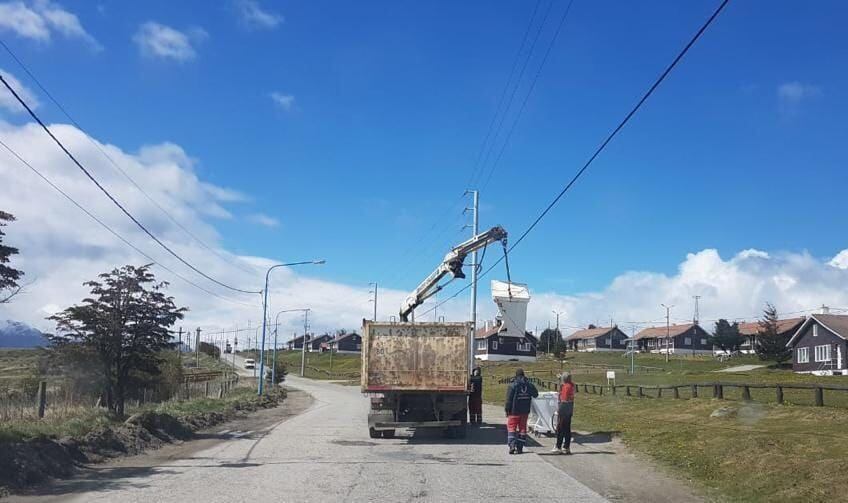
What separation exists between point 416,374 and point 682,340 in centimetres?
11235

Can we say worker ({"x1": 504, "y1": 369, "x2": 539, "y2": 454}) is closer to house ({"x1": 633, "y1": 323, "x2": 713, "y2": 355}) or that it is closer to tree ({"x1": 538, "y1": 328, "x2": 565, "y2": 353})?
tree ({"x1": 538, "y1": 328, "x2": 565, "y2": 353})

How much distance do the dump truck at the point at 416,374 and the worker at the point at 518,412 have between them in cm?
260

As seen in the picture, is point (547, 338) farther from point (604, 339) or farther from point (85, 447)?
point (85, 447)

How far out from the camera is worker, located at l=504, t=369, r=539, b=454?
50.6 ft

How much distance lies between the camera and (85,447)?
46.3 feet

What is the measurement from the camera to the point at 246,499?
9.68 metres

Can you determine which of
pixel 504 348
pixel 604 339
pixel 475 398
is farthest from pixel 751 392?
pixel 604 339

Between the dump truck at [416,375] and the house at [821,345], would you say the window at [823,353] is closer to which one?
the house at [821,345]

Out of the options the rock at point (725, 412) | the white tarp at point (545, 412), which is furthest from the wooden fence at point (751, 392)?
the rock at point (725, 412)

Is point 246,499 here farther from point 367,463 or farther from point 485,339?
point 485,339

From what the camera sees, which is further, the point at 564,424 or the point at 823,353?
the point at 823,353

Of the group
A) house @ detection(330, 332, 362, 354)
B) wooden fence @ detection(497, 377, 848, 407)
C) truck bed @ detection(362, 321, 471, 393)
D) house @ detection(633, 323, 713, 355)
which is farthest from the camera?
house @ detection(330, 332, 362, 354)

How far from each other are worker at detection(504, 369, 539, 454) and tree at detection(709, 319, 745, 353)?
95.2 meters

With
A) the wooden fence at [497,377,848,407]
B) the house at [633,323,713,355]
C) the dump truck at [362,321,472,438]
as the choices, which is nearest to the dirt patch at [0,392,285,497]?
the dump truck at [362,321,472,438]
